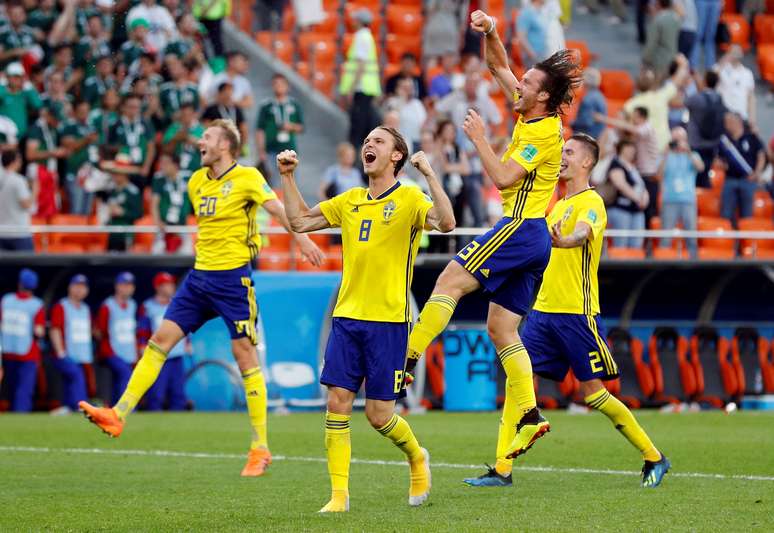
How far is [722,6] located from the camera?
2572 cm

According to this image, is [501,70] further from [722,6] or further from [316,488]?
[722,6]

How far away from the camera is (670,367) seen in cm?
1886

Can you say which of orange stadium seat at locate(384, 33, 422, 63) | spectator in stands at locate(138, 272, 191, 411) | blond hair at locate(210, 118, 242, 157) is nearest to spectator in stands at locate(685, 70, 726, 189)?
orange stadium seat at locate(384, 33, 422, 63)

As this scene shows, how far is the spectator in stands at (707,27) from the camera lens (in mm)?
24938

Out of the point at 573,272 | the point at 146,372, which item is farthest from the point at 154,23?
the point at 573,272

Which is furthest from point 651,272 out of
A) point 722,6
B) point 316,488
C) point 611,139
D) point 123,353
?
point 316,488

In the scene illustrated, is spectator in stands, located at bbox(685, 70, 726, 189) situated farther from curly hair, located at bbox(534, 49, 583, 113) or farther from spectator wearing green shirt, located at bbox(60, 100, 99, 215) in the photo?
curly hair, located at bbox(534, 49, 583, 113)

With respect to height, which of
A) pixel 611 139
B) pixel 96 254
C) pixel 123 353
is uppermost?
pixel 611 139

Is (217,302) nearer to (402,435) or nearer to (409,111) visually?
(402,435)

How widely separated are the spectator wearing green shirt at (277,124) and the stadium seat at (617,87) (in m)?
6.66

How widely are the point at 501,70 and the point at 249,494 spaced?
318 cm

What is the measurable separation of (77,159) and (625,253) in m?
7.47

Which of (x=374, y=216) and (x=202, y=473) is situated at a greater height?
(x=374, y=216)

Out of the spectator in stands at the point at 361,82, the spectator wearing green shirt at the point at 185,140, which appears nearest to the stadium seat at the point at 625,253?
the spectator in stands at the point at 361,82
